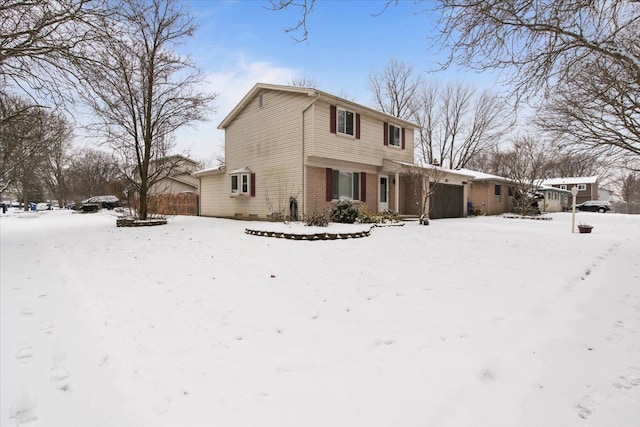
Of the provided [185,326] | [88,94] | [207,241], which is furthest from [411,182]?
[185,326]

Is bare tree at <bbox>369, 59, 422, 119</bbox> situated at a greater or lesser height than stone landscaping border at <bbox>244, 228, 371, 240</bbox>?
greater

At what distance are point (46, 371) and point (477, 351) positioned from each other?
359cm

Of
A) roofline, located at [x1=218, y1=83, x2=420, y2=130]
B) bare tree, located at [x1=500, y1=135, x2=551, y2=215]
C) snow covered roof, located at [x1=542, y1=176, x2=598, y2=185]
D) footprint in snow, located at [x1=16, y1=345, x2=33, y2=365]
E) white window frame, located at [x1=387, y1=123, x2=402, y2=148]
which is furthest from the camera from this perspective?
snow covered roof, located at [x1=542, y1=176, x2=598, y2=185]

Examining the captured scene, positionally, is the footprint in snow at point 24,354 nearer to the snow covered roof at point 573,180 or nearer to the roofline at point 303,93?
the roofline at point 303,93

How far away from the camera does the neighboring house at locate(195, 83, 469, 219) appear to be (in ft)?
44.8

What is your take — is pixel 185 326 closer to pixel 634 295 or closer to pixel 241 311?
pixel 241 311

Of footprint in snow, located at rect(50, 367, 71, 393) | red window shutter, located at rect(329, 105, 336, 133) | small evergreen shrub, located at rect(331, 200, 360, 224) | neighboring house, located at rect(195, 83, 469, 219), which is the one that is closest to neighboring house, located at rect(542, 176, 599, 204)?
neighboring house, located at rect(195, 83, 469, 219)

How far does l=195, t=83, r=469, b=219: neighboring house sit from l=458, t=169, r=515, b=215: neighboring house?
19.4 ft

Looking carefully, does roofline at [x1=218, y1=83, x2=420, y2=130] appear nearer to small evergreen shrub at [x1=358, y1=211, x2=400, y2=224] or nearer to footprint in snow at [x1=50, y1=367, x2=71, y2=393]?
small evergreen shrub at [x1=358, y1=211, x2=400, y2=224]

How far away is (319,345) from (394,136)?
15994mm

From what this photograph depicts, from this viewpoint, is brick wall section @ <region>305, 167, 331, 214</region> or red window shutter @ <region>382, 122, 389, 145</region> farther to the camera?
red window shutter @ <region>382, 122, 389, 145</region>

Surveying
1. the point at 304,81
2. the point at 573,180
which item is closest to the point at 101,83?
the point at 304,81

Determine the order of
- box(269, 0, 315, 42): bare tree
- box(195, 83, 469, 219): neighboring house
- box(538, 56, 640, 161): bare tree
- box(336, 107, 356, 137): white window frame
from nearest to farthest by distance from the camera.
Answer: box(269, 0, 315, 42): bare tree < box(538, 56, 640, 161): bare tree < box(195, 83, 469, 219): neighboring house < box(336, 107, 356, 137): white window frame

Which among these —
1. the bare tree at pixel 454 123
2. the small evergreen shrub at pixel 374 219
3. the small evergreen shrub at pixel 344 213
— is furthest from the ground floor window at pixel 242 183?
the bare tree at pixel 454 123
